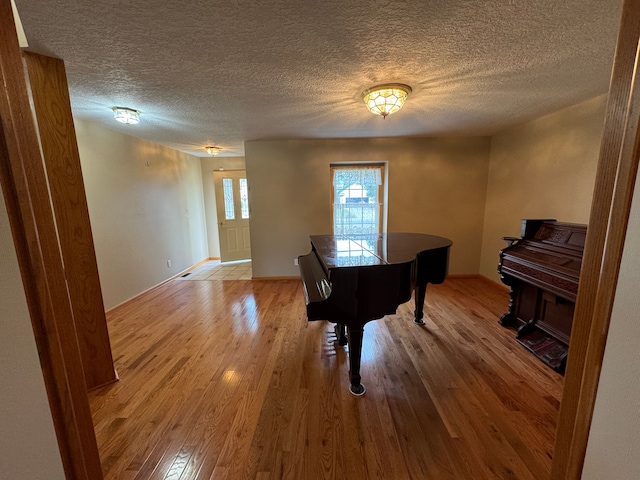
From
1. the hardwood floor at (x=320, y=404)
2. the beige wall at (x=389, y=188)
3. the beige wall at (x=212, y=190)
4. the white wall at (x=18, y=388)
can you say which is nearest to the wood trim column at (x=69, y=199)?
the hardwood floor at (x=320, y=404)

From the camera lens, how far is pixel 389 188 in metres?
4.00

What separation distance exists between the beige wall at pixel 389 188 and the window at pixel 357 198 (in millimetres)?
212

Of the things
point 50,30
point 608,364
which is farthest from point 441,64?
point 50,30

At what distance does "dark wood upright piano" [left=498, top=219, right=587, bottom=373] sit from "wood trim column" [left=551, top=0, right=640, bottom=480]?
1.44 m

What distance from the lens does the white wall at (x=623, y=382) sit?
0.55 m

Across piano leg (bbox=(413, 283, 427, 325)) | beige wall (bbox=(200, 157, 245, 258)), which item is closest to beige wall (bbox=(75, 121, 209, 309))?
beige wall (bbox=(200, 157, 245, 258))

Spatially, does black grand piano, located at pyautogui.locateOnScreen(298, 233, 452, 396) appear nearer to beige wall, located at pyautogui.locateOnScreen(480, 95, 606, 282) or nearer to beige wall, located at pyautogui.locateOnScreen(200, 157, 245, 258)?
beige wall, located at pyautogui.locateOnScreen(480, 95, 606, 282)

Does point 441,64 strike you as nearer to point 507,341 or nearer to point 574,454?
point 574,454

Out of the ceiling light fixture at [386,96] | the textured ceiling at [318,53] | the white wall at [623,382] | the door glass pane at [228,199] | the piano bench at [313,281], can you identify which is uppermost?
the textured ceiling at [318,53]

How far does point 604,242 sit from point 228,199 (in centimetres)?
574

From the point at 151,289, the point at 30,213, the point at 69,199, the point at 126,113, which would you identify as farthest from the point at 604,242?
the point at 151,289

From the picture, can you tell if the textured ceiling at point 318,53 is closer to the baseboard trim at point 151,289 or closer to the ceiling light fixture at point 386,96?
the ceiling light fixture at point 386,96

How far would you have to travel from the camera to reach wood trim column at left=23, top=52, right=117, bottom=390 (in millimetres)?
1515

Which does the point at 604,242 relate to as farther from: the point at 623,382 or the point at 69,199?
the point at 69,199
